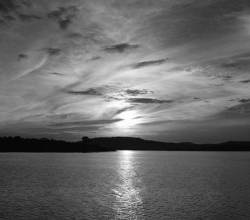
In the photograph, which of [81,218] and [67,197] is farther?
[67,197]

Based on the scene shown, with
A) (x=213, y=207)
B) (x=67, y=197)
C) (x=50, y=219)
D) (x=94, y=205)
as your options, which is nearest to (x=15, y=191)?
(x=67, y=197)

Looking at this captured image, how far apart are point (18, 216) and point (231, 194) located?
41.1 meters

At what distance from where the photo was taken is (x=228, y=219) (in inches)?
1586

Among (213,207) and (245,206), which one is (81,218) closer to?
(213,207)

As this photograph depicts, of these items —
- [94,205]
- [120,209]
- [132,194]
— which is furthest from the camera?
[132,194]

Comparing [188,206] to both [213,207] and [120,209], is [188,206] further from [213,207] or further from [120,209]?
[120,209]

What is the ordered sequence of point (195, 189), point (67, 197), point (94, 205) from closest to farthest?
point (94, 205) → point (67, 197) → point (195, 189)

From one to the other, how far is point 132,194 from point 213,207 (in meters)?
17.9

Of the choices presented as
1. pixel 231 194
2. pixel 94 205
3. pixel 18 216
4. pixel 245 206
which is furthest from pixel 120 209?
pixel 231 194

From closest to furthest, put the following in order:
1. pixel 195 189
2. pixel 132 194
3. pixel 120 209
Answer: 1. pixel 120 209
2. pixel 132 194
3. pixel 195 189

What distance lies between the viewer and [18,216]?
134ft

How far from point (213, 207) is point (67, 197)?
86.7 feet

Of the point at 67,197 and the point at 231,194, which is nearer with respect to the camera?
the point at 67,197

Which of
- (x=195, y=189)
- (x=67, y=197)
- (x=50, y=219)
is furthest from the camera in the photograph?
(x=195, y=189)
